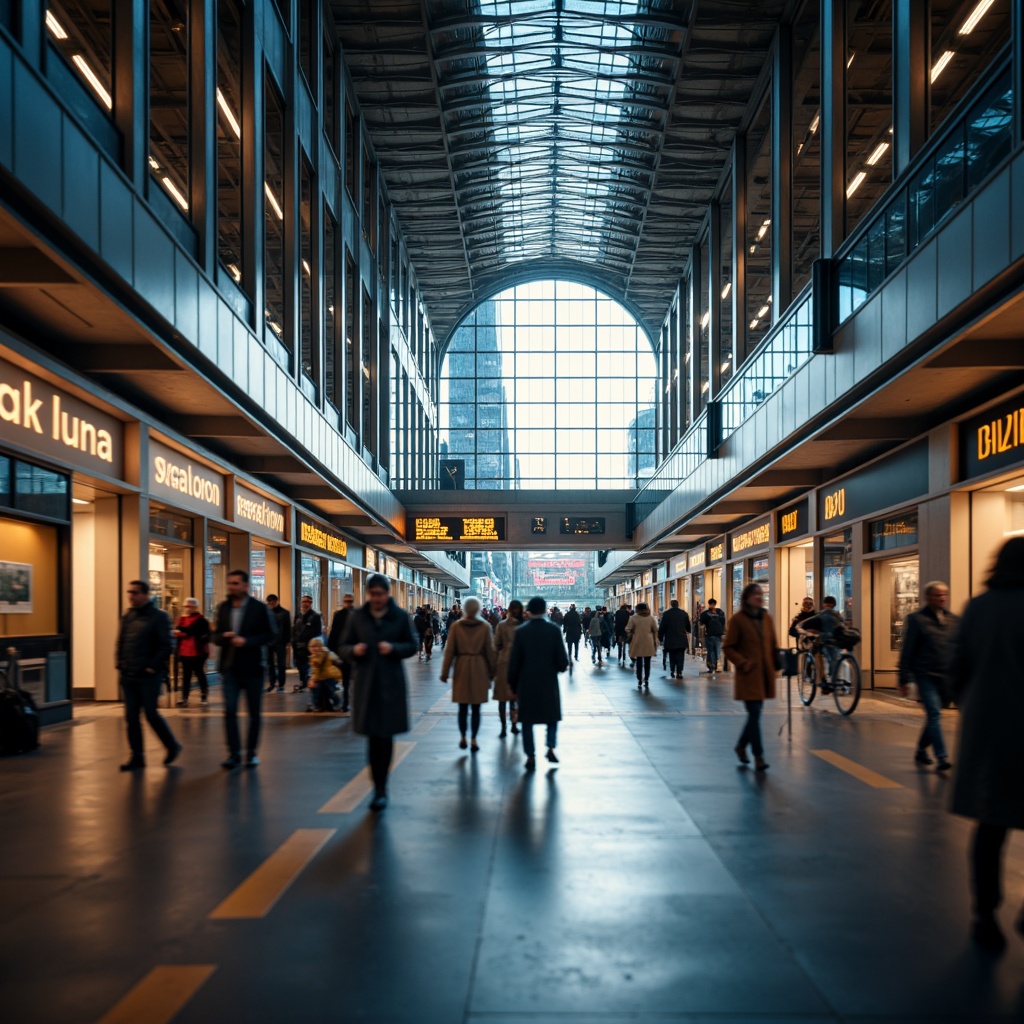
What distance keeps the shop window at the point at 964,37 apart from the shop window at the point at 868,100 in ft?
2.85

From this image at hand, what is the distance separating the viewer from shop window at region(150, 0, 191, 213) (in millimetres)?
17766

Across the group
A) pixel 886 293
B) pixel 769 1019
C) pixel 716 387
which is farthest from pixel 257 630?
pixel 716 387

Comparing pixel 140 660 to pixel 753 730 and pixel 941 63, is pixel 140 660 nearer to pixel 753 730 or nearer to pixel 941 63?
pixel 753 730

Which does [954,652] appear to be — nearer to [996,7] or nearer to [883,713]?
[883,713]

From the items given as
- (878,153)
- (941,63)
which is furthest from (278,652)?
(878,153)

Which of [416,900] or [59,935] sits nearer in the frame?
[59,935]

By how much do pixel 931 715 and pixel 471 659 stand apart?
4439mm

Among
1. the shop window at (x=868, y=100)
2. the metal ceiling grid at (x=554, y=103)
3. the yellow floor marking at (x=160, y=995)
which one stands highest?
the metal ceiling grid at (x=554, y=103)

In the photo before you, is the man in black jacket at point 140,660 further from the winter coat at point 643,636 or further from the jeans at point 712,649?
the jeans at point 712,649

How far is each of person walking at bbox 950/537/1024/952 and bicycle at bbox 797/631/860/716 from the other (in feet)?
32.6

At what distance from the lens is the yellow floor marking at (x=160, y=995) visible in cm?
394

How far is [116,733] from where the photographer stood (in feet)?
41.4

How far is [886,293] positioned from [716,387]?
2020 centimetres

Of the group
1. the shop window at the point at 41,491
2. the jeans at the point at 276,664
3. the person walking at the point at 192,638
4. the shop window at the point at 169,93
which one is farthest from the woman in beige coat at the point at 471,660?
the shop window at the point at 169,93
